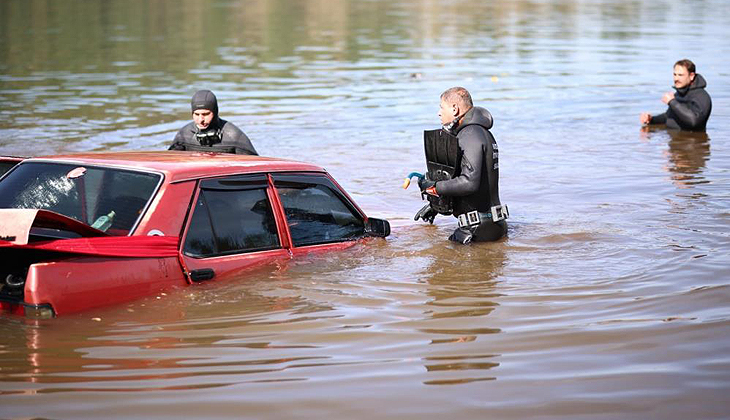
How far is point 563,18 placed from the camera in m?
52.7

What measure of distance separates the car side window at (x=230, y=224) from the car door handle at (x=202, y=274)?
10 cm

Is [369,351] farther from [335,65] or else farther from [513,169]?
[335,65]

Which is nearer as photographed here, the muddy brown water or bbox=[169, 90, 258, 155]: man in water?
the muddy brown water

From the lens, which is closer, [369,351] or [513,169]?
[369,351]

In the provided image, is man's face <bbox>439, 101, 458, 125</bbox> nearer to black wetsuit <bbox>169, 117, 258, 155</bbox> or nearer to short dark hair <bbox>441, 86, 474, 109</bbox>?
short dark hair <bbox>441, 86, 474, 109</bbox>

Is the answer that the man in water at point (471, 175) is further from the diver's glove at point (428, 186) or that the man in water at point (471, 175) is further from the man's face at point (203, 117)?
the man's face at point (203, 117)

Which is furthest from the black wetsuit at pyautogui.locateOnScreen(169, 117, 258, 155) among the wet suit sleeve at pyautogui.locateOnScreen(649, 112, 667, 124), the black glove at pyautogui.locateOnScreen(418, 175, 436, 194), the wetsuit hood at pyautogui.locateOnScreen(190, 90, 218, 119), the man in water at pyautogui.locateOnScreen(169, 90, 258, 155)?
the wet suit sleeve at pyautogui.locateOnScreen(649, 112, 667, 124)

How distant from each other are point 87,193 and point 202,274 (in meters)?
0.92

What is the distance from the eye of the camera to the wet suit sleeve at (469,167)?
9273 mm

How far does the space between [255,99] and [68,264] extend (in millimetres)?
17328

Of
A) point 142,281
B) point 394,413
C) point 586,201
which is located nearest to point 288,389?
point 394,413

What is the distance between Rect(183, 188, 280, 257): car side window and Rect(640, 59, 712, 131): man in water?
38.1 ft

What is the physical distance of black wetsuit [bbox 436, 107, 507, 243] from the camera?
9.28m

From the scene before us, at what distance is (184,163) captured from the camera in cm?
734
